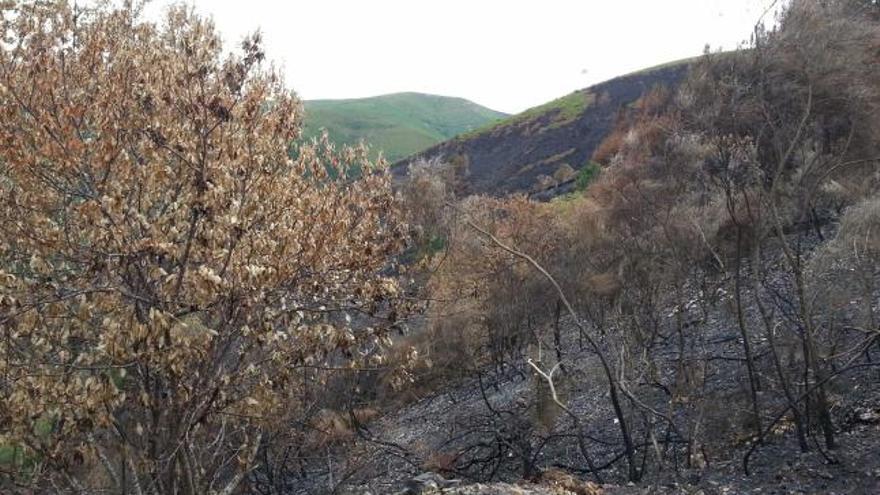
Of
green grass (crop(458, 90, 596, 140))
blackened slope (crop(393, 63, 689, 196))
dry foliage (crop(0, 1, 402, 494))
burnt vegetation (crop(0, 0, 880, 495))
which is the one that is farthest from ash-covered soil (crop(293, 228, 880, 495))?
green grass (crop(458, 90, 596, 140))

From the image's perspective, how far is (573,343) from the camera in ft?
97.7

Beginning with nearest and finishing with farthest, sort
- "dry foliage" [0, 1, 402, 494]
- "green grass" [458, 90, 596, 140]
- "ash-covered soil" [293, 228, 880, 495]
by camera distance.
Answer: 1. "dry foliage" [0, 1, 402, 494]
2. "ash-covered soil" [293, 228, 880, 495]
3. "green grass" [458, 90, 596, 140]

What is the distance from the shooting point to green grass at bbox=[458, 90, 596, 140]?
302 ft

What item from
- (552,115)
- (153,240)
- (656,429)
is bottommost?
(656,429)

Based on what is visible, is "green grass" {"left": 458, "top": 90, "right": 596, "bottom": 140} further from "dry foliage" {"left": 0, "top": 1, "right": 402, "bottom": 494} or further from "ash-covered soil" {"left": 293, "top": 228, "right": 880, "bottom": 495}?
"dry foliage" {"left": 0, "top": 1, "right": 402, "bottom": 494}

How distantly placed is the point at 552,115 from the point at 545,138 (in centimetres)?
940

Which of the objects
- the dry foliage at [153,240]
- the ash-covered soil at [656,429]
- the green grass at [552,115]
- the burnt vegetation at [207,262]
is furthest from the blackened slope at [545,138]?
the dry foliage at [153,240]

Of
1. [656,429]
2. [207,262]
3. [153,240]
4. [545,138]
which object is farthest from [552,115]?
[153,240]

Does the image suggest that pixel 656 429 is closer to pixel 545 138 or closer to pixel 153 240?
pixel 153 240

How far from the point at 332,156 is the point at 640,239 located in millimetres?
15736

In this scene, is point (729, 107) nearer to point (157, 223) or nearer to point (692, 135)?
point (692, 135)

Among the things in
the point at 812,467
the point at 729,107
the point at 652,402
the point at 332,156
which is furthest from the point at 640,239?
the point at 332,156

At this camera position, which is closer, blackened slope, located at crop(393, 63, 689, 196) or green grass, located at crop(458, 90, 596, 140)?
blackened slope, located at crop(393, 63, 689, 196)

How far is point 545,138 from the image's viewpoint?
87812mm
